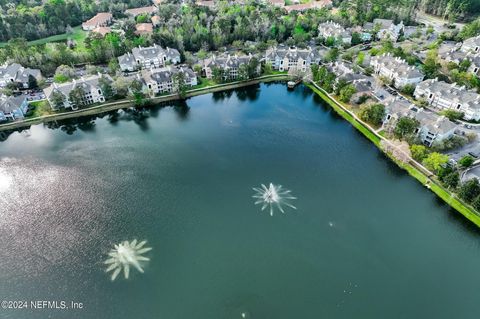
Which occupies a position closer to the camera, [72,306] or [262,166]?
[72,306]

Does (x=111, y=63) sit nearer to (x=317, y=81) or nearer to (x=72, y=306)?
(x=317, y=81)

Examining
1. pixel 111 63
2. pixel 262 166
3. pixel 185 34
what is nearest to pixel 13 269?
pixel 262 166

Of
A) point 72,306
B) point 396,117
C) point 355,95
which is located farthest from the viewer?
point 355,95

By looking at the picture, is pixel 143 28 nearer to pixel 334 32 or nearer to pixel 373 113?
pixel 334 32

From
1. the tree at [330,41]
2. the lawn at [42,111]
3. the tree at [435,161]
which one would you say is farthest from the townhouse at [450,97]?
the lawn at [42,111]

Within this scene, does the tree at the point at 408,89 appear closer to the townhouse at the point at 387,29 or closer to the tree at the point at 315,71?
the tree at the point at 315,71
